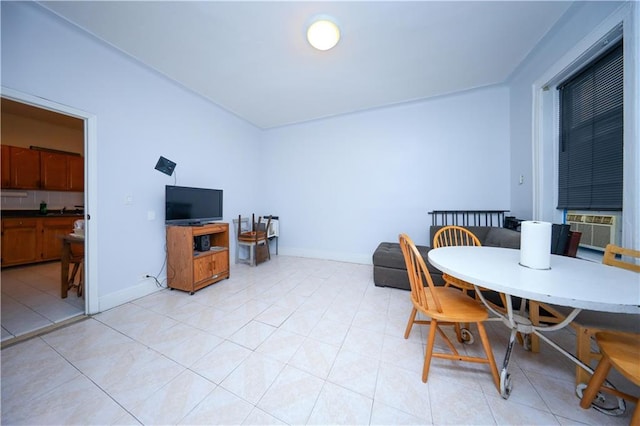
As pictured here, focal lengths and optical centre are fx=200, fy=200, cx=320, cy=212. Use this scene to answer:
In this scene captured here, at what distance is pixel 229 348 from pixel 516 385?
6.21ft

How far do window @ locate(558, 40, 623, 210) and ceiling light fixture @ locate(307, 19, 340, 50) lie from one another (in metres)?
2.21

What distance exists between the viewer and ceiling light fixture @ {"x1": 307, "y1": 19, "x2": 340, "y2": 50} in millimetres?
1794

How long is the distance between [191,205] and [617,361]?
11.9ft

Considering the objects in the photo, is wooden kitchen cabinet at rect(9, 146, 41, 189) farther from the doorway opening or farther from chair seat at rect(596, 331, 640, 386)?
chair seat at rect(596, 331, 640, 386)

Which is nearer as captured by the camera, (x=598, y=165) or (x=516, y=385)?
(x=516, y=385)

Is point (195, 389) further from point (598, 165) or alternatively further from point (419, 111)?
point (419, 111)

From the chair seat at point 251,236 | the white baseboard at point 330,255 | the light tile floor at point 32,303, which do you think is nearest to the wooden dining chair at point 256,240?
the chair seat at point 251,236

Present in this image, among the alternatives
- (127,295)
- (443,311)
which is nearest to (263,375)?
(443,311)

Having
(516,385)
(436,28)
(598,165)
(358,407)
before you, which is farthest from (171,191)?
(598,165)

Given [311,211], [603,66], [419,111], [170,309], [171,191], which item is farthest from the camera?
[311,211]

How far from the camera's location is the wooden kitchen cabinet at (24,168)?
11.0ft

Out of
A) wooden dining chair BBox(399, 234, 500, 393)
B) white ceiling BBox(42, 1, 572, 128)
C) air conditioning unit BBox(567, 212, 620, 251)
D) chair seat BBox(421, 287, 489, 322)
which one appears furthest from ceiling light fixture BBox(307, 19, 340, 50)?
air conditioning unit BBox(567, 212, 620, 251)

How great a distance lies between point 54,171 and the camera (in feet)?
12.2

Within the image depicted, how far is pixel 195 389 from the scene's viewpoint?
118cm
